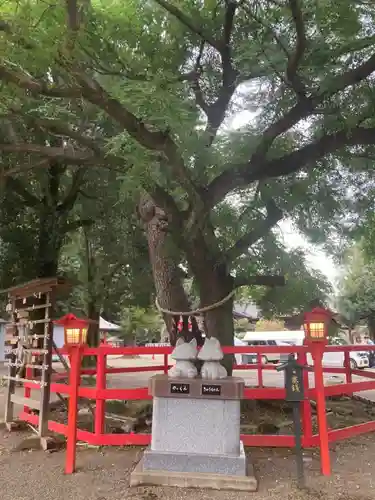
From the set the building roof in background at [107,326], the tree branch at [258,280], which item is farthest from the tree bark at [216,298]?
the building roof in background at [107,326]

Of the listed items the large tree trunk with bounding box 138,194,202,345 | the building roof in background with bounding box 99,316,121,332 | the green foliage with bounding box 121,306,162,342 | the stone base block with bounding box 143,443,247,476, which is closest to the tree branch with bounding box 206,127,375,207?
the large tree trunk with bounding box 138,194,202,345

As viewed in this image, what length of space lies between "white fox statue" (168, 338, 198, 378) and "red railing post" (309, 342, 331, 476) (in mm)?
1584

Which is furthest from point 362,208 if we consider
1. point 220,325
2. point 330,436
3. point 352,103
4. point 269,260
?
point 330,436

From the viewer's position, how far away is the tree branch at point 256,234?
820 cm

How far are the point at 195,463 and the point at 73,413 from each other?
170cm

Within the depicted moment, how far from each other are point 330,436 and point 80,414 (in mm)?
4820

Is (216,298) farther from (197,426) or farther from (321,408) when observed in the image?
(197,426)

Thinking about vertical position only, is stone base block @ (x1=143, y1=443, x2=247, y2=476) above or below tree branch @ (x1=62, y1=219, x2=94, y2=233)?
below

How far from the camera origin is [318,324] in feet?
19.8

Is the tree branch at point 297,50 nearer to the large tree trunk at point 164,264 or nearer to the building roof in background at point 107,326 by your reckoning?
the large tree trunk at point 164,264

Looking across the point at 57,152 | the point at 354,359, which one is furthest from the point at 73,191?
the point at 354,359

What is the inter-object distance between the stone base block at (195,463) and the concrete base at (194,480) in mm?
62

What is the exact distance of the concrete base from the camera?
17.1 feet

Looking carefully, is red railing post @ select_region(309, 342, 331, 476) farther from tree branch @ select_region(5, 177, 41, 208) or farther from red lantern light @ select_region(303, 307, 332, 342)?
tree branch @ select_region(5, 177, 41, 208)
